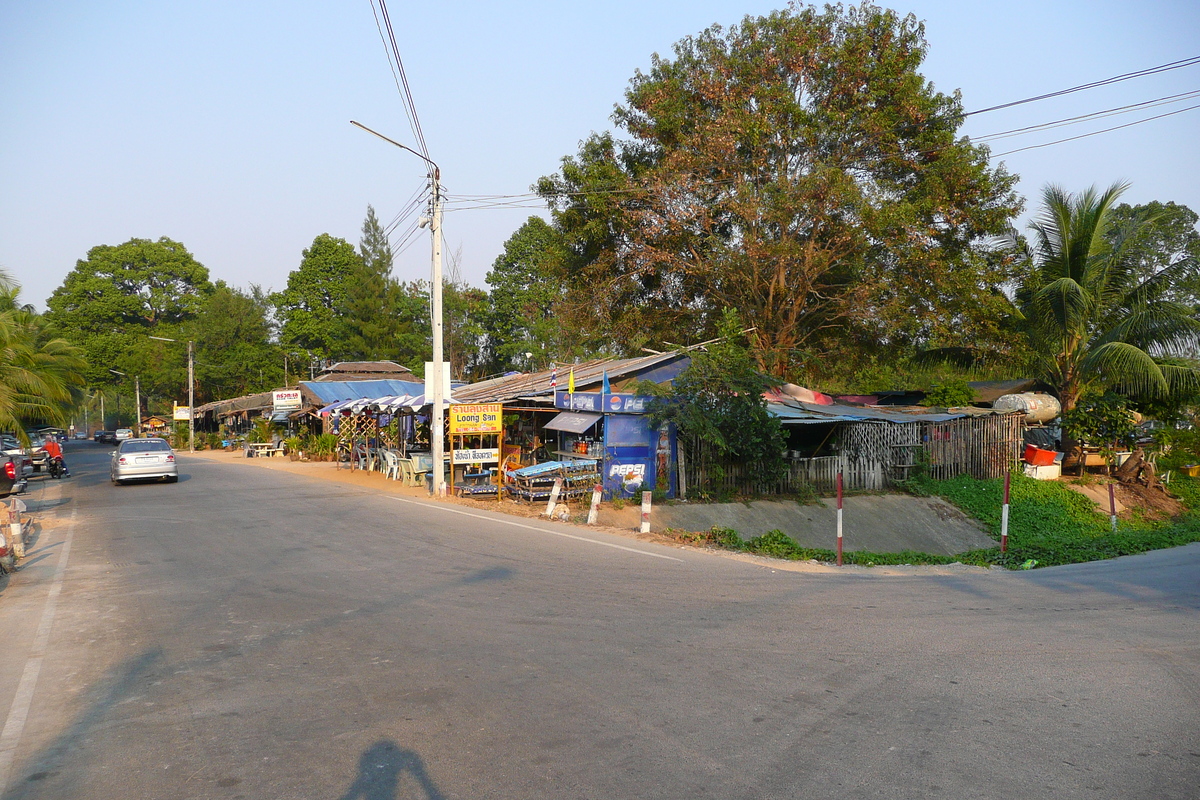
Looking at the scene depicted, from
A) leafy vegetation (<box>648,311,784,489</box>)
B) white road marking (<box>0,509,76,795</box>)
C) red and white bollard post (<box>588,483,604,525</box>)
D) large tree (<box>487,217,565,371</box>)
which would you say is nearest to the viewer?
white road marking (<box>0,509,76,795</box>)

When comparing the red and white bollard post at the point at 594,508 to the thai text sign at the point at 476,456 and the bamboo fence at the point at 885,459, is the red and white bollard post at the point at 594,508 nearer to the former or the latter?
the bamboo fence at the point at 885,459

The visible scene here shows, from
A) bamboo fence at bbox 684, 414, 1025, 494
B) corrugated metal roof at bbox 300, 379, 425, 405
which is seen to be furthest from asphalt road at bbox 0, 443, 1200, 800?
corrugated metal roof at bbox 300, 379, 425, 405

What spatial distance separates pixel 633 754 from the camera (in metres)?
4.62

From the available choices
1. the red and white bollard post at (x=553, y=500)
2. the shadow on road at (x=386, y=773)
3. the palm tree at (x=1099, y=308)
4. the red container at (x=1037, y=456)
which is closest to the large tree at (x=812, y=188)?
the palm tree at (x=1099, y=308)

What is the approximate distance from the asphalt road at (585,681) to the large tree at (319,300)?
193 feet

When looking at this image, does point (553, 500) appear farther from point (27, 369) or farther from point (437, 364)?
point (27, 369)

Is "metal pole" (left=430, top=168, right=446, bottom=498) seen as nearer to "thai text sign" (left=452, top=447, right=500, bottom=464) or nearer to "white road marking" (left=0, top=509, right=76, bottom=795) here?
"thai text sign" (left=452, top=447, right=500, bottom=464)

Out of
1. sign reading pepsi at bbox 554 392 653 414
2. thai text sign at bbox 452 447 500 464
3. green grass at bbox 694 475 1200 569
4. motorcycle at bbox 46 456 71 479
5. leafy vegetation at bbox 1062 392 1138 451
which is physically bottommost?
green grass at bbox 694 475 1200 569

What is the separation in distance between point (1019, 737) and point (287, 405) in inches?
1633

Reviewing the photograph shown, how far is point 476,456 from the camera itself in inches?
782

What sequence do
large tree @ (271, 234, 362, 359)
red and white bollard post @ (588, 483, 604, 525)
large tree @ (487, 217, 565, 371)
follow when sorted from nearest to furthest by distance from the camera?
red and white bollard post @ (588, 483, 604, 525)
large tree @ (487, 217, 565, 371)
large tree @ (271, 234, 362, 359)

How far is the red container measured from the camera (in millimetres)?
24578

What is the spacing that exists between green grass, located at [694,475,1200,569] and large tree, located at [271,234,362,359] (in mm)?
54461

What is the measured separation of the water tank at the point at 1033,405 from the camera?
79.8 ft
